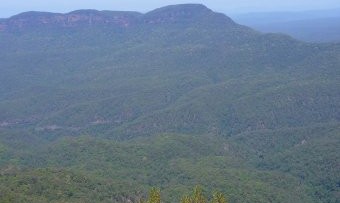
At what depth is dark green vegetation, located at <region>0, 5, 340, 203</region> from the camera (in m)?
76.9

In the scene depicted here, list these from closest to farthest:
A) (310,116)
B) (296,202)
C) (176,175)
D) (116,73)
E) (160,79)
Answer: (296,202) < (176,175) < (310,116) < (160,79) < (116,73)

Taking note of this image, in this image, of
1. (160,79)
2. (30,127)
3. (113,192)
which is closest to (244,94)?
(160,79)

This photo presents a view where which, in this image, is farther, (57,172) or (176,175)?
(176,175)

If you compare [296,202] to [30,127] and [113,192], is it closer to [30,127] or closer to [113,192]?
[113,192]

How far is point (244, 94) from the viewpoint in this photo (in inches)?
5167

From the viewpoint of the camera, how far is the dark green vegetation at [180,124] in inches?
3029

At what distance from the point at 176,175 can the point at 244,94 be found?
2045 inches

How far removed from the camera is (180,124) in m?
122

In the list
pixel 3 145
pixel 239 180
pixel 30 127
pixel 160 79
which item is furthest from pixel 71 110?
pixel 239 180

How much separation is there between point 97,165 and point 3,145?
22.4 meters

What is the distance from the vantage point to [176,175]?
83.6 m

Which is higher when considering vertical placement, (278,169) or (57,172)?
(57,172)

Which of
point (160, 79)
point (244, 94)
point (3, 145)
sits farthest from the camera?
point (160, 79)

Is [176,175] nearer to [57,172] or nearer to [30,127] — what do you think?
[57,172]
